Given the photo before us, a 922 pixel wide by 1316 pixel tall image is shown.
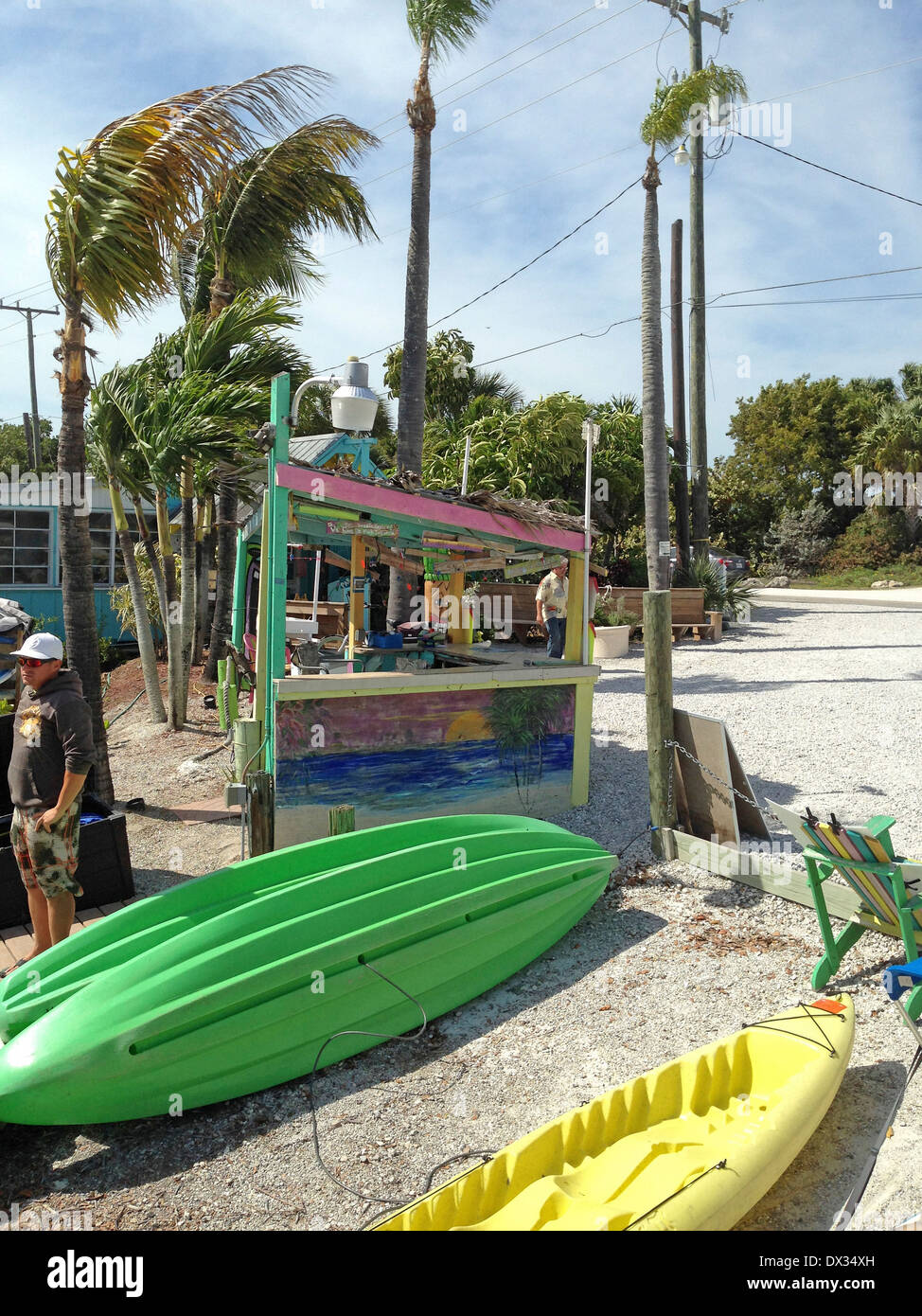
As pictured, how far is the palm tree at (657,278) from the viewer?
508 inches

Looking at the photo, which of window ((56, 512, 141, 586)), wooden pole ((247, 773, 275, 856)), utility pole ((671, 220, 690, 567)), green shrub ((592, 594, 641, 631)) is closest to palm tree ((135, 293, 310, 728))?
wooden pole ((247, 773, 275, 856))

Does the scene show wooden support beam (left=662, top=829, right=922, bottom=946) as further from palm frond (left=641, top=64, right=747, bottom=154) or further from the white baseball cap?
palm frond (left=641, top=64, right=747, bottom=154)

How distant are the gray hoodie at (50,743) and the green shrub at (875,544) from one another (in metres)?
33.1

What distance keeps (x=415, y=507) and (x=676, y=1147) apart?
16.4ft

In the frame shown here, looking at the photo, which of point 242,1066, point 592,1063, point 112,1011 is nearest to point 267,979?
point 242,1066

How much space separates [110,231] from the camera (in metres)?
7.12

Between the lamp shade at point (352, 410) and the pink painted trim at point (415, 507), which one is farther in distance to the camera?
the lamp shade at point (352, 410)

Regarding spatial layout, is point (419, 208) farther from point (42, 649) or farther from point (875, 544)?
point (875, 544)

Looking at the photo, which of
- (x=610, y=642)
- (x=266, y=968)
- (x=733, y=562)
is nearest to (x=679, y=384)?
(x=610, y=642)

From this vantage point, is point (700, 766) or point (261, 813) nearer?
point (261, 813)

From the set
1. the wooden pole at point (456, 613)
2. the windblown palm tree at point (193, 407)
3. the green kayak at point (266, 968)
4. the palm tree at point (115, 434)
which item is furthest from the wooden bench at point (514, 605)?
the green kayak at point (266, 968)

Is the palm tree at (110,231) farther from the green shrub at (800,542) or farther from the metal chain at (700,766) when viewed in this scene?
the green shrub at (800,542)

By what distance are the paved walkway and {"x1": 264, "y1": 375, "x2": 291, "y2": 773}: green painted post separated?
65.1 ft

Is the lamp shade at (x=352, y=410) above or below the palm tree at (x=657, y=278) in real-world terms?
below
